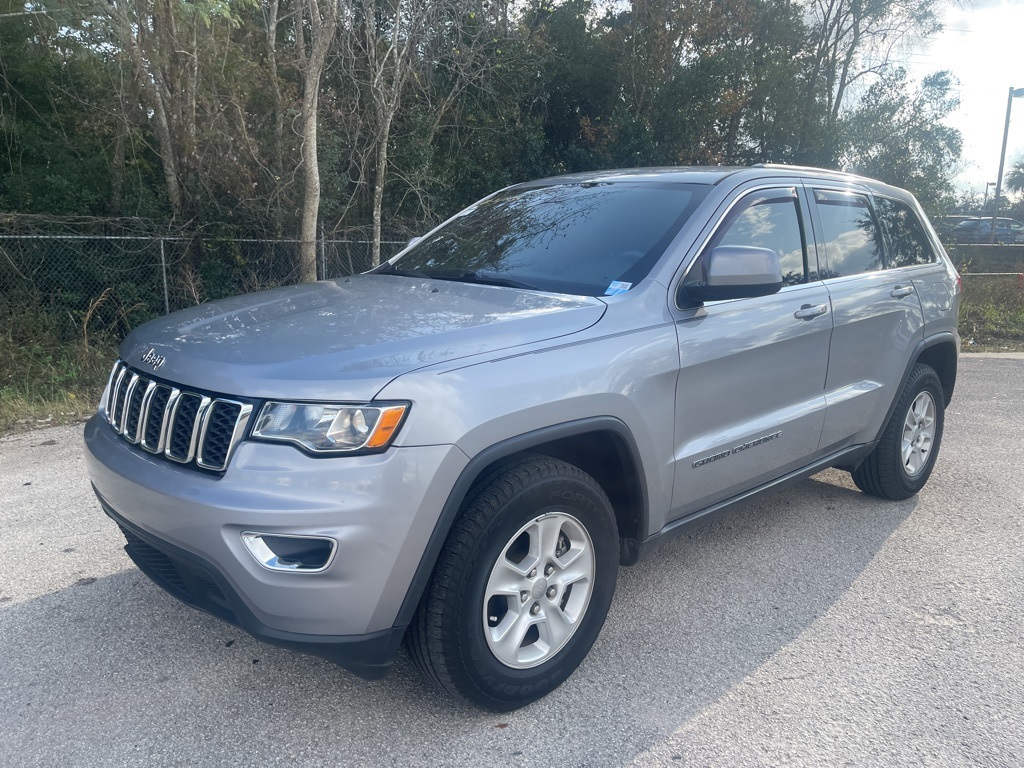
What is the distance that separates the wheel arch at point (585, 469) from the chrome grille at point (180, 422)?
669mm

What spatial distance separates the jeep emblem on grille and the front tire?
116cm

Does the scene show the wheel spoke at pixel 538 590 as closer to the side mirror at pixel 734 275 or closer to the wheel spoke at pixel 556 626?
the wheel spoke at pixel 556 626

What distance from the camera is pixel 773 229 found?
394 centimetres

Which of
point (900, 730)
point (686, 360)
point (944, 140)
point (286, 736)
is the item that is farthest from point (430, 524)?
point (944, 140)

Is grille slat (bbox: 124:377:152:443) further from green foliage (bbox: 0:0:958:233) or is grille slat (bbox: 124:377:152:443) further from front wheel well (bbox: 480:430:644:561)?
green foliage (bbox: 0:0:958:233)

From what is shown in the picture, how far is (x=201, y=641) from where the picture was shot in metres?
3.29

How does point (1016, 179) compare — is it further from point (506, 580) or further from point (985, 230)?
point (506, 580)

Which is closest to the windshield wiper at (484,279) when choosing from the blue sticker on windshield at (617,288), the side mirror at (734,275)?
the blue sticker on windshield at (617,288)

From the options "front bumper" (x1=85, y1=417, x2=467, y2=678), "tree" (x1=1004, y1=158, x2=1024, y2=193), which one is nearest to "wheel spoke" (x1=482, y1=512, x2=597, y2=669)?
"front bumper" (x1=85, y1=417, x2=467, y2=678)

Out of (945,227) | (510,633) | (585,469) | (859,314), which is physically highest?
(945,227)

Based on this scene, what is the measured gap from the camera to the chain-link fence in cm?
941

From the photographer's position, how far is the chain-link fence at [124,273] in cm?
941

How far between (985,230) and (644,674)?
2746 cm

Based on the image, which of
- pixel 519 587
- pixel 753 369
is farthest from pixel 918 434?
pixel 519 587
